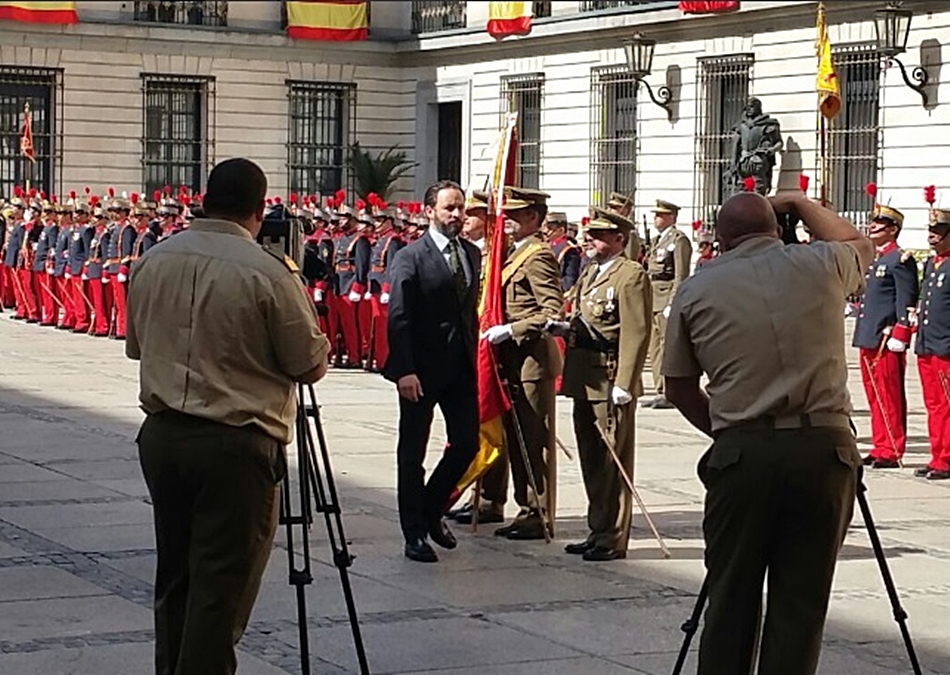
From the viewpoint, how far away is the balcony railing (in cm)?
4428

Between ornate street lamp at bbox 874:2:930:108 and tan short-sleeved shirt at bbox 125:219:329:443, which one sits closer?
tan short-sleeved shirt at bbox 125:219:329:443

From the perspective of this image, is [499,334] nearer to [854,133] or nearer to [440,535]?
[440,535]

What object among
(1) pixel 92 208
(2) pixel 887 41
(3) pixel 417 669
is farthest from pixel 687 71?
(3) pixel 417 669

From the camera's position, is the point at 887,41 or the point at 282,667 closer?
the point at 282,667

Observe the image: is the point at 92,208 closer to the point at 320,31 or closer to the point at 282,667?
the point at 320,31

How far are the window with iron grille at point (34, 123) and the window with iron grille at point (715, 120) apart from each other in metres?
14.8

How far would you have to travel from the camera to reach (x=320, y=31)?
4459cm

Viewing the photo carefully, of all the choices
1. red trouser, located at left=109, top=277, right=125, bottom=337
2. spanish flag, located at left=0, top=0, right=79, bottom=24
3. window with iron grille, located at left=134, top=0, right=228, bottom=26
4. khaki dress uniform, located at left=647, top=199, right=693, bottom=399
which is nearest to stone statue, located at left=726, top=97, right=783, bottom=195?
red trouser, located at left=109, top=277, right=125, bottom=337

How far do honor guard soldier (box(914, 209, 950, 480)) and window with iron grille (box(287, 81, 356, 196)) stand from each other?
30844 mm

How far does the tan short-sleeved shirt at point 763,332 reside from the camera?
6730 millimetres

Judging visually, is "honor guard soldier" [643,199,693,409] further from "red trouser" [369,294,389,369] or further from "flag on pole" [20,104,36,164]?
"flag on pole" [20,104,36,164]

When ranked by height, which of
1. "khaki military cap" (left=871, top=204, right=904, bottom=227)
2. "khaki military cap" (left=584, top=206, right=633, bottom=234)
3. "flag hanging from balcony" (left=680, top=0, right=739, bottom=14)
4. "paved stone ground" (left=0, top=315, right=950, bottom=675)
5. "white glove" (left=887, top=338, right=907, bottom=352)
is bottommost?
"paved stone ground" (left=0, top=315, right=950, bottom=675)

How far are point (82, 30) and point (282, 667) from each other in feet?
118

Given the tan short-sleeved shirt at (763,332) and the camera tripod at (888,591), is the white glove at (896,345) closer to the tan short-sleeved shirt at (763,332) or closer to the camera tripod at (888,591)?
the camera tripod at (888,591)
